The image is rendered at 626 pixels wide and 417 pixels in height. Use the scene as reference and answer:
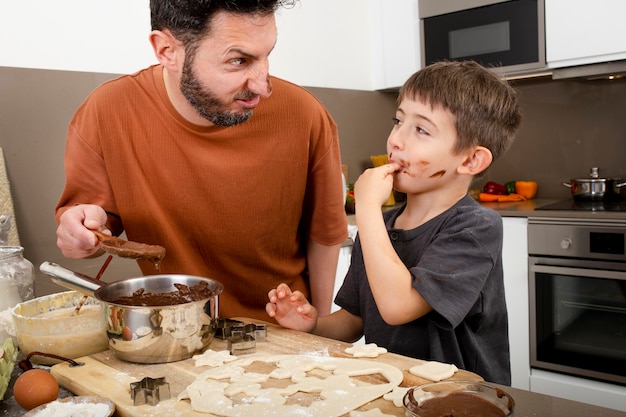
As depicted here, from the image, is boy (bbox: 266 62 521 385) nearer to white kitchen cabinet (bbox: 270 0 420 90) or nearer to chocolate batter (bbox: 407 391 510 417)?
chocolate batter (bbox: 407 391 510 417)

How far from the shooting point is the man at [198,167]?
1.38 metres

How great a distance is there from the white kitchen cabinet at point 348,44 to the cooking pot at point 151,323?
1.90m

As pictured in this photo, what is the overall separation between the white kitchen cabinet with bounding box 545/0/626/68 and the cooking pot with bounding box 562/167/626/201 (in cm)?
54

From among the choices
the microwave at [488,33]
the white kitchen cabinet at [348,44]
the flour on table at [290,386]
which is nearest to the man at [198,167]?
the flour on table at [290,386]

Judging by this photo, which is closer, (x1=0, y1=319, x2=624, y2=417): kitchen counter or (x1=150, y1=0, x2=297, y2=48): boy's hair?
(x1=0, y1=319, x2=624, y2=417): kitchen counter

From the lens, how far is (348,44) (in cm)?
323

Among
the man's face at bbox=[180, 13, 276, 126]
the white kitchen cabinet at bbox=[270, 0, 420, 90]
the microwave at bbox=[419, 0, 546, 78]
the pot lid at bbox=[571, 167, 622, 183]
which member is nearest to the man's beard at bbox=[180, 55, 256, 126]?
the man's face at bbox=[180, 13, 276, 126]

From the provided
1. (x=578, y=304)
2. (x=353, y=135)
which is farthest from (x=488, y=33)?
(x=578, y=304)

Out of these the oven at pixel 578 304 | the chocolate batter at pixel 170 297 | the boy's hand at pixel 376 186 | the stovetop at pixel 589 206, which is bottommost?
the oven at pixel 578 304

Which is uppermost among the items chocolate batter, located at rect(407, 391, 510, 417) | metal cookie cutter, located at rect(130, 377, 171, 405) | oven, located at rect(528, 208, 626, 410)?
chocolate batter, located at rect(407, 391, 510, 417)

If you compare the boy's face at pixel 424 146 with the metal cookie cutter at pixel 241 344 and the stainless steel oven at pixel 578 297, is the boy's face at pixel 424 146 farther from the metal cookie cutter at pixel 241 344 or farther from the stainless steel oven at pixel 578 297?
the stainless steel oven at pixel 578 297

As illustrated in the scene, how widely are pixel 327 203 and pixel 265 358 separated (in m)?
0.58

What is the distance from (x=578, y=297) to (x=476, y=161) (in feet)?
5.52

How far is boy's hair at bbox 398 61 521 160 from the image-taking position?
117cm
